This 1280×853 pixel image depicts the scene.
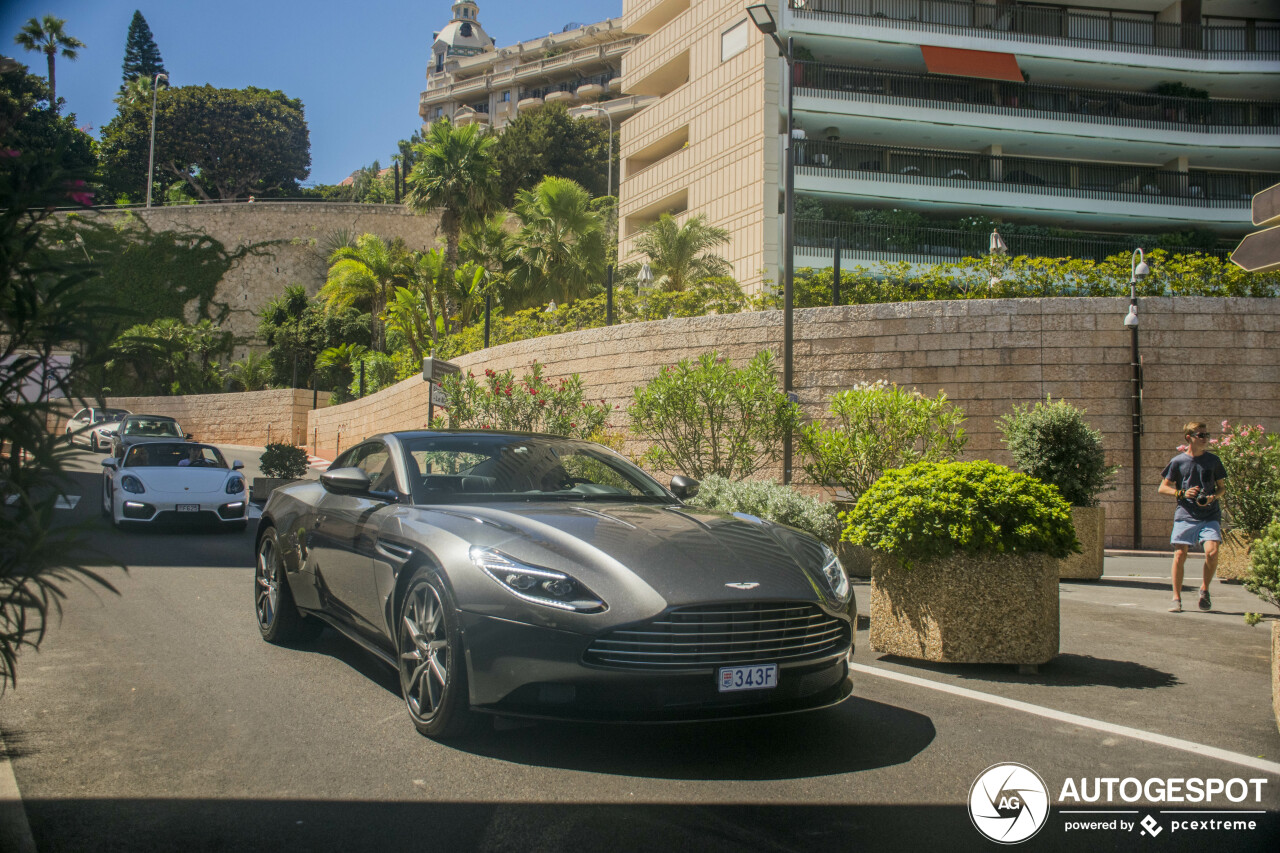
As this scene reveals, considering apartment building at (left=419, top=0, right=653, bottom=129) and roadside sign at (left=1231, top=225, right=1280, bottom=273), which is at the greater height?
apartment building at (left=419, top=0, right=653, bottom=129)

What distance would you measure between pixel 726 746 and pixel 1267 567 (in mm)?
2825

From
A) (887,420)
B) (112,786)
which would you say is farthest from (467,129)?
(112,786)

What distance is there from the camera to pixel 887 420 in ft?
40.6


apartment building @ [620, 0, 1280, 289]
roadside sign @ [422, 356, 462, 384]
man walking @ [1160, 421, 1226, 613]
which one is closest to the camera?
man walking @ [1160, 421, 1226, 613]

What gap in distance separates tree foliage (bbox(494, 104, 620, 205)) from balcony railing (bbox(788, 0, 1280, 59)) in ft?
113

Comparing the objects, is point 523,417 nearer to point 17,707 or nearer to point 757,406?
point 757,406

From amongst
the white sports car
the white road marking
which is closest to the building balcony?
the white sports car

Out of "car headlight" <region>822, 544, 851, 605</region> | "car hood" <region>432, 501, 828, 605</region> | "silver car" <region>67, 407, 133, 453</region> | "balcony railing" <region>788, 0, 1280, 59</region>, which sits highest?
"balcony railing" <region>788, 0, 1280, 59</region>

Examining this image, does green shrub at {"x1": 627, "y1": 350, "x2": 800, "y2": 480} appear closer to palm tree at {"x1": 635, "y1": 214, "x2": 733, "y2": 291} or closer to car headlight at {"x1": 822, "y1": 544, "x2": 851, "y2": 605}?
car headlight at {"x1": 822, "y1": 544, "x2": 851, "y2": 605}

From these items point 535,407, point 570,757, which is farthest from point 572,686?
point 535,407

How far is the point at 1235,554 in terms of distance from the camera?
1162 cm

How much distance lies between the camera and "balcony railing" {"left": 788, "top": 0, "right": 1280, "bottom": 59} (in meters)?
31.0

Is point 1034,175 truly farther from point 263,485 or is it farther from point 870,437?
point 263,485

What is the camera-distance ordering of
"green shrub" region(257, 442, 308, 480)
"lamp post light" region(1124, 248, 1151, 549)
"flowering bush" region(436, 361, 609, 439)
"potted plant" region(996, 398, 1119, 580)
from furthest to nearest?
"green shrub" region(257, 442, 308, 480), "flowering bush" region(436, 361, 609, 439), "lamp post light" region(1124, 248, 1151, 549), "potted plant" region(996, 398, 1119, 580)
